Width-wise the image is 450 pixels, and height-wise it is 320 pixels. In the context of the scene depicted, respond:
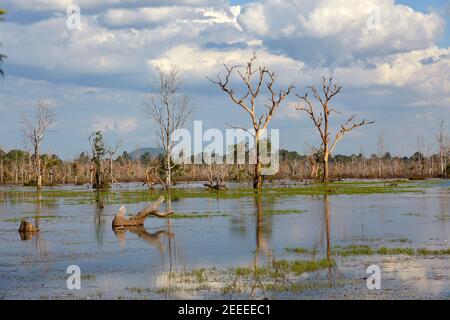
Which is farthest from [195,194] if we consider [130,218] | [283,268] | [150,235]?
[283,268]

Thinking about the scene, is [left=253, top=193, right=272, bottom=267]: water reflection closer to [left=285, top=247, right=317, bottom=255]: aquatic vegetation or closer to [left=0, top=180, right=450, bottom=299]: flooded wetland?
[left=0, top=180, right=450, bottom=299]: flooded wetland

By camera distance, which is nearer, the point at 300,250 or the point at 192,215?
the point at 300,250

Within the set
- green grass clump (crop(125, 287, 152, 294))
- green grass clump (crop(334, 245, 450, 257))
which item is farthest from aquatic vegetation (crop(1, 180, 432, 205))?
green grass clump (crop(125, 287, 152, 294))

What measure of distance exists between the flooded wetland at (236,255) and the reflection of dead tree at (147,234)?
1.7 inches

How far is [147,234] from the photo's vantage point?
26.6 metres

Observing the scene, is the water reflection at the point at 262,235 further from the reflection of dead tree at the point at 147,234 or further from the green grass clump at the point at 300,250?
the reflection of dead tree at the point at 147,234

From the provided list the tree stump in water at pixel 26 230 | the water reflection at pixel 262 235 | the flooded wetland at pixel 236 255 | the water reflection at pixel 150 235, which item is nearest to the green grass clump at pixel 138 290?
the flooded wetland at pixel 236 255

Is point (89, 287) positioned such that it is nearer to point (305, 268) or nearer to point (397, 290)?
point (305, 268)

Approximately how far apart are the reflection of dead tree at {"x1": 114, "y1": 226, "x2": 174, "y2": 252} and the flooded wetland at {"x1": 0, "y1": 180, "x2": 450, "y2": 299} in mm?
43

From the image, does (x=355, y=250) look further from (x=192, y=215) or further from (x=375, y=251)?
(x=192, y=215)

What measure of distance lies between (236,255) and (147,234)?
7419 millimetres

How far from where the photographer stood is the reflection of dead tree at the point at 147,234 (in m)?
23.9

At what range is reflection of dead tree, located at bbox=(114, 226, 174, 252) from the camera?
23881 mm
